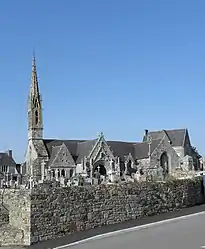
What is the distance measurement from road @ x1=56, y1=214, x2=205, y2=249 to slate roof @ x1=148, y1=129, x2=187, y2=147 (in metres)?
68.2

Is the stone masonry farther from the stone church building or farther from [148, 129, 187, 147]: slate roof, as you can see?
[148, 129, 187, 147]: slate roof

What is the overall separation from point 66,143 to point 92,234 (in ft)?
208

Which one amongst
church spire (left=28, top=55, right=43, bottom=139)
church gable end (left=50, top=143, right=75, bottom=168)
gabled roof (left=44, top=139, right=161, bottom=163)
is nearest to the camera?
church gable end (left=50, top=143, right=75, bottom=168)

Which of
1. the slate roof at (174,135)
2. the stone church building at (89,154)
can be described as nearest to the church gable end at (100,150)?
the stone church building at (89,154)

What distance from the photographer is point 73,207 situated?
19984mm

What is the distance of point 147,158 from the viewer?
78.4 m

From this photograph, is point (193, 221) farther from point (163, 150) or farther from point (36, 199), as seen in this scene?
point (163, 150)

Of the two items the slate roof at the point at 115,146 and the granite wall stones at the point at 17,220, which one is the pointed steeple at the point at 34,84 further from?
the granite wall stones at the point at 17,220

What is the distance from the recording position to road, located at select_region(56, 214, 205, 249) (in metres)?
15.2

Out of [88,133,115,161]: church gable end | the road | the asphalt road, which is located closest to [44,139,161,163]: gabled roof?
[88,133,115,161]: church gable end

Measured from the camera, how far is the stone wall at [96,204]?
1898 cm

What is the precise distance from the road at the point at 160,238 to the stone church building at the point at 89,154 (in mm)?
51447

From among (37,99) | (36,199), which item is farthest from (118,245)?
(37,99)

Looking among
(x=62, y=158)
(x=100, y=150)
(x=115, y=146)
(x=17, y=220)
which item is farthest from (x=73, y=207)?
(x=115, y=146)
